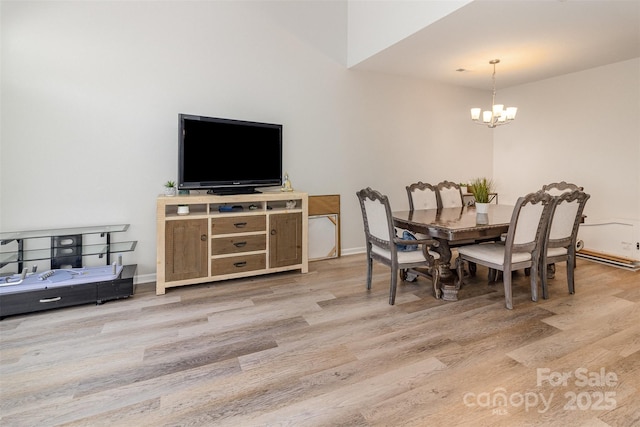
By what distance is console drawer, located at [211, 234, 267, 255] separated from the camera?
3383 mm

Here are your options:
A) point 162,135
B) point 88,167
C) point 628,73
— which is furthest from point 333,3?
point 628,73

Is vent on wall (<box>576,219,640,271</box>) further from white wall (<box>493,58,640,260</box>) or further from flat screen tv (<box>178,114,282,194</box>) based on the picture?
flat screen tv (<box>178,114,282,194</box>)

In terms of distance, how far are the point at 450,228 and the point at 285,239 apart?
1764 millimetres

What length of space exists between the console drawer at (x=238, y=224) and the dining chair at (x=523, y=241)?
A: 2.15 m

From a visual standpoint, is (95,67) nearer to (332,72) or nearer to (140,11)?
(140,11)

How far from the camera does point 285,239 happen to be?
12.3ft

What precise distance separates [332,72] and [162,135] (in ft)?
7.41

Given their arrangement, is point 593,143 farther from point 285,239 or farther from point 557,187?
point 285,239

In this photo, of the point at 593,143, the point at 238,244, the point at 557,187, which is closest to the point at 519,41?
the point at 557,187

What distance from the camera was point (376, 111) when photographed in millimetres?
4766

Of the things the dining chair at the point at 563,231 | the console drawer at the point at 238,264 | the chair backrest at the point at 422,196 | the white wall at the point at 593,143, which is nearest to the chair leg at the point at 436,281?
the dining chair at the point at 563,231

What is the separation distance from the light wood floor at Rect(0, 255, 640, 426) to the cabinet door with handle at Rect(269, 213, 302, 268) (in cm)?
56

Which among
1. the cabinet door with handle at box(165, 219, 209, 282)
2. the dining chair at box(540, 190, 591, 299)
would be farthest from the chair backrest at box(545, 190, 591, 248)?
the cabinet door with handle at box(165, 219, 209, 282)

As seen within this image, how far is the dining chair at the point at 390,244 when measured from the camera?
2885 millimetres
